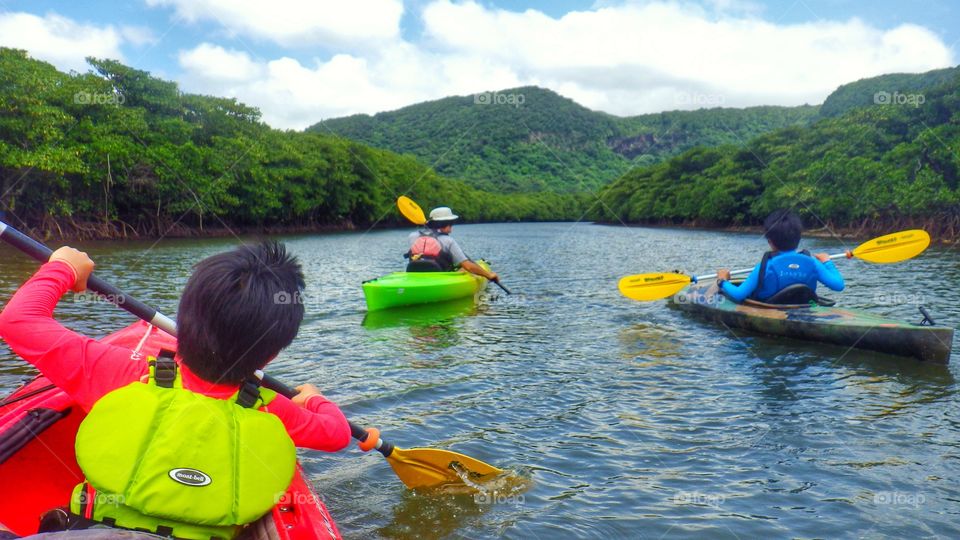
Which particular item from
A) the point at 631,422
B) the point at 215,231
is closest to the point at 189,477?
the point at 631,422

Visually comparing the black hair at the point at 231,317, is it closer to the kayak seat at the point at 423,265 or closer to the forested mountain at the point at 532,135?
the kayak seat at the point at 423,265

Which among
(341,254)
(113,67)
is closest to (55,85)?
(113,67)

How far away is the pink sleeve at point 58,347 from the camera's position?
2.26 m

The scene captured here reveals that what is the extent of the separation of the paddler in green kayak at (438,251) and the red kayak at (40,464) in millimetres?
9922

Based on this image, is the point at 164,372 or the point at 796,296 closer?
the point at 164,372

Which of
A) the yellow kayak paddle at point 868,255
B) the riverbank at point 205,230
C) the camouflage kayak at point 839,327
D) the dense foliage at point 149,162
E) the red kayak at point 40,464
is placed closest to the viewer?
the red kayak at point 40,464

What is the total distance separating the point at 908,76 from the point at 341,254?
13558cm

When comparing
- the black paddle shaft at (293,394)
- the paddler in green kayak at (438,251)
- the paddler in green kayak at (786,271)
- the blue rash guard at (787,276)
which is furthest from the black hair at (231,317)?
the paddler in green kayak at (438,251)

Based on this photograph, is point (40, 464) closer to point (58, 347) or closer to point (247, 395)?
point (58, 347)

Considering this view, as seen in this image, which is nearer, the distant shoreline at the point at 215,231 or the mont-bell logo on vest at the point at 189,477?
the mont-bell logo on vest at the point at 189,477

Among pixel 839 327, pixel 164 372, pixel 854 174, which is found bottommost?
pixel 839 327

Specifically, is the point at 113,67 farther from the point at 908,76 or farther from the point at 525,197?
the point at 908,76

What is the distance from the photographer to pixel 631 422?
651 centimetres

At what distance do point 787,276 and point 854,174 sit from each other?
33.7 m
